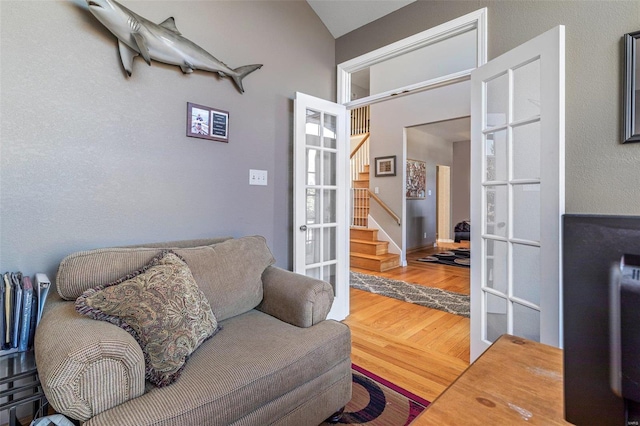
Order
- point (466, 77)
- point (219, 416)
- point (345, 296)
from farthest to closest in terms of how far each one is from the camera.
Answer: point (345, 296) < point (466, 77) < point (219, 416)

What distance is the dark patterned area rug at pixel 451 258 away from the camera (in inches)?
215

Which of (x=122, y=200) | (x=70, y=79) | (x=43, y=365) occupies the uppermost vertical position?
(x=70, y=79)

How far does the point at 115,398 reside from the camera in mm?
959

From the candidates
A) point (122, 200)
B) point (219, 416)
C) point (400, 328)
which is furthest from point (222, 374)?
point (400, 328)

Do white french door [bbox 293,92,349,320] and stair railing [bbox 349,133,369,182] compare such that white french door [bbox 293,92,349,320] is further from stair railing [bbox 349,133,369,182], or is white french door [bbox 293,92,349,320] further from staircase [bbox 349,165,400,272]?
stair railing [bbox 349,133,369,182]

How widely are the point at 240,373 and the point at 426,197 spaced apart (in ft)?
20.6

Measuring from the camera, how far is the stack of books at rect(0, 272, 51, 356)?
1.27 metres

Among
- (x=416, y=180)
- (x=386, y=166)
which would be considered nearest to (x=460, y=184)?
(x=416, y=180)

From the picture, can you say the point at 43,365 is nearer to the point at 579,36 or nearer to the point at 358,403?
the point at 358,403

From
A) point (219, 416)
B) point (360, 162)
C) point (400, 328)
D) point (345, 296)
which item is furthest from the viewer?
point (360, 162)

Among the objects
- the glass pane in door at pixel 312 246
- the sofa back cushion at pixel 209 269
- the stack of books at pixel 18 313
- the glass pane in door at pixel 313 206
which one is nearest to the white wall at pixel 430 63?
the glass pane in door at pixel 313 206

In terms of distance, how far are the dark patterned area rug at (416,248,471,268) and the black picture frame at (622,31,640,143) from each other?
393 centimetres

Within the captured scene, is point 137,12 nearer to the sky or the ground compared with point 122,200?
nearer to the sky

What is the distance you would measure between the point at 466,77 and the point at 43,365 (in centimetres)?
273
